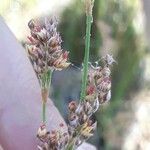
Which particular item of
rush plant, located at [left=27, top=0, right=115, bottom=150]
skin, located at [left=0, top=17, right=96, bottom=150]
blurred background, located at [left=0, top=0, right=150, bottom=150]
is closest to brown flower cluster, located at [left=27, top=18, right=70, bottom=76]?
rush plant, located at [left=27, top=0, right=115, bottom=150]

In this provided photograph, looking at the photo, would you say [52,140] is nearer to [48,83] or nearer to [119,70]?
[48,83]

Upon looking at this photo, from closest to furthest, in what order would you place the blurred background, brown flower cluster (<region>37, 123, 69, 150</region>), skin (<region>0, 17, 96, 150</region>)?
brown flower cluster (<region>37, 123, 69, 150</region>) < skin (<region>0, 17, 96, 150</region>) < the blurred background

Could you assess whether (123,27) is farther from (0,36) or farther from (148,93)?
(0,36)

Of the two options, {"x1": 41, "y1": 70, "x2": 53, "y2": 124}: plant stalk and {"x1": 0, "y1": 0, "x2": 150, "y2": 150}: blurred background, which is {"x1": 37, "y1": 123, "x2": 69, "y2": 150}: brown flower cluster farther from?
{"x1": 0, "y1": 0, "x2": 150, "y2": 150}: blurred background

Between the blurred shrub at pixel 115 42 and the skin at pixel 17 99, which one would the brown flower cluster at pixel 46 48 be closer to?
the skin at pixel 17 99

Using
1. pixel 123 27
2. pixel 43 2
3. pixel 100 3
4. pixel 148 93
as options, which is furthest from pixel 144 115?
pixel 43 2
